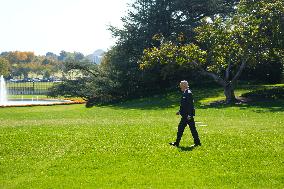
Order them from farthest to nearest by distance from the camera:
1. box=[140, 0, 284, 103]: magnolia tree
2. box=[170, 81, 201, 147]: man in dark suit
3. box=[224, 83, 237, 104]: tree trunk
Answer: box=[224, 83, 237, 104]: tree trunk
box=[140, 0, 284, 103]: magnolia tree
box=[170, 81, 201, 147]: man in dark suit

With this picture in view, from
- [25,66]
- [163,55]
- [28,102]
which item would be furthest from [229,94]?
[25,66]

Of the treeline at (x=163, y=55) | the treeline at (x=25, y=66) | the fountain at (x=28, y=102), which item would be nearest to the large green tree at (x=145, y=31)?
the treeline at (x=163, y=55)

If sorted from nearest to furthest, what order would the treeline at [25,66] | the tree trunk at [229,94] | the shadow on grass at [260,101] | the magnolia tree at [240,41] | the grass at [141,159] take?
1. the grass at [141,159]
2. the shadow on grass at [260,101]
3. the magnolia tree at [240,41]
4. the tree trunk at [229,94]
5. the treeline at [25,66]

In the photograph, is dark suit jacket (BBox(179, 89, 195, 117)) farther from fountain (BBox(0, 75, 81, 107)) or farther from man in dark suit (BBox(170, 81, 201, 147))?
fountain (BBox(0, 75, 81, 107))

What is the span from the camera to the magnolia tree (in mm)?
28812

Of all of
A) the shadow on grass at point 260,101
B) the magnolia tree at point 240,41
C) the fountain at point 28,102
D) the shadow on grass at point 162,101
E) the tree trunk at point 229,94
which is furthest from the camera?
the fountain at point 28,102

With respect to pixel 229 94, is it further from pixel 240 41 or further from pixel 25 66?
pixel 25 66

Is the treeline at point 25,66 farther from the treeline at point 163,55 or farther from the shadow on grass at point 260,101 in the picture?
the shadow on grass at point 260,101

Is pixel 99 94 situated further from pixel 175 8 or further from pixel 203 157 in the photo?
pixel 203 157

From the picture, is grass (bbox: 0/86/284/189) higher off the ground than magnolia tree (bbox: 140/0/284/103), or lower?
lower

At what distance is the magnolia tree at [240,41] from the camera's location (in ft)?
94.5

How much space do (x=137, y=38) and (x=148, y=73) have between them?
3826 mm

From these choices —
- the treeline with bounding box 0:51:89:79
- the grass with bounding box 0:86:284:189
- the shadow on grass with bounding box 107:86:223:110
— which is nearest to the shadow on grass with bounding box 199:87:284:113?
the shadow on grass with bounding box 107:86:223:110

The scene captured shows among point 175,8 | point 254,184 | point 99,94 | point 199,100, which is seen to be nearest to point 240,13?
point 199,100
